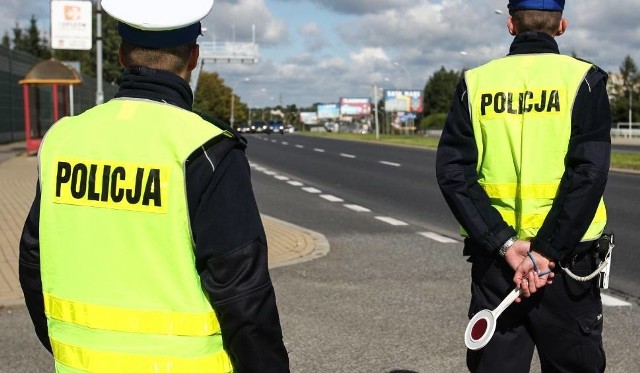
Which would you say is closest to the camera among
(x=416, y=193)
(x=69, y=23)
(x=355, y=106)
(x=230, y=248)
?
(x=230, y=248)

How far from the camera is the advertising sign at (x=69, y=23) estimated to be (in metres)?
27.0

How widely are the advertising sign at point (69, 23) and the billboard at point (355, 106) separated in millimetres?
124494

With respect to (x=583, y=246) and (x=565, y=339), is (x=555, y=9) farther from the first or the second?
(x=565, y=339)

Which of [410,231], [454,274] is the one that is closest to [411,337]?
[454,274]

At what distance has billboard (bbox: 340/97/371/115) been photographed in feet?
498

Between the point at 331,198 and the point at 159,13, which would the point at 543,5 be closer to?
the point at 159,13

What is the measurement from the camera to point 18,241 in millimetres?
9953

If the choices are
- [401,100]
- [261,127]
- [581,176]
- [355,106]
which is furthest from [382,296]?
[355,106]

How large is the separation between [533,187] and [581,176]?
18 centimetres

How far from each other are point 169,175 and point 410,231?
9.53 meters

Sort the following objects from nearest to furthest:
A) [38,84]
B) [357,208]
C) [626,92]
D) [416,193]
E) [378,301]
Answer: [378,301], [357,208], [416,193], [38,84], [626,92]

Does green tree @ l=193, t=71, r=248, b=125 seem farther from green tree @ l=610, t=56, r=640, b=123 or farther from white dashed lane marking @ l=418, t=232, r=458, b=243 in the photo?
white dashed lane marking @ l=418, t=232, r=458, b=243

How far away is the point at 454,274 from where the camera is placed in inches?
320

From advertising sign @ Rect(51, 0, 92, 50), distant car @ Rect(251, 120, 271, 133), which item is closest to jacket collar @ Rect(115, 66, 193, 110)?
advertising sign @ Rect(51, 0, 92, 50)
